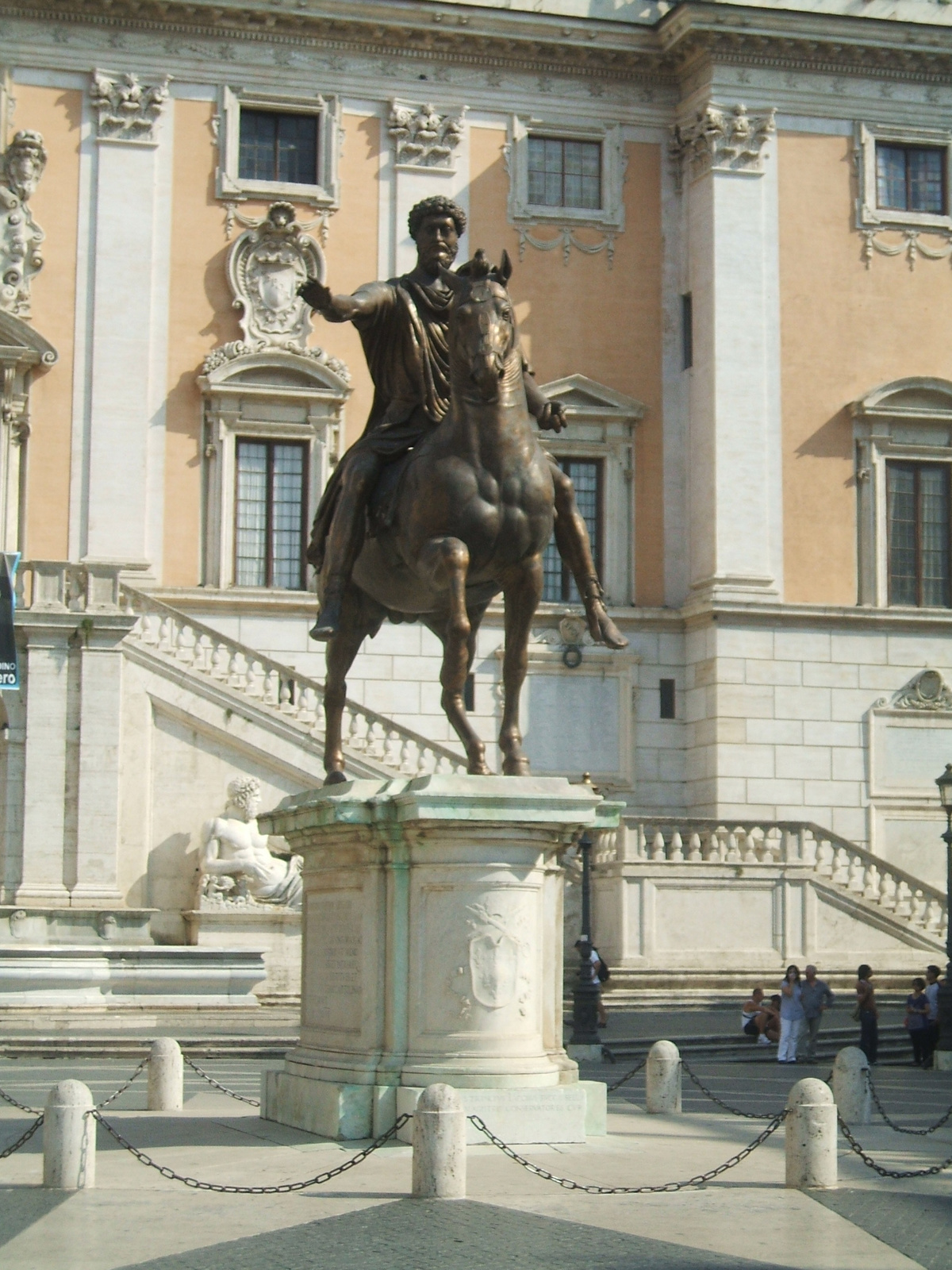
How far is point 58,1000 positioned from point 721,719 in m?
13.7

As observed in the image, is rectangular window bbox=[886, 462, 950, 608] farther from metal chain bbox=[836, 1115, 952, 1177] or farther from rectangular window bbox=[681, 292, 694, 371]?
metal chain bbox=[836, 1115, 952, 1177]

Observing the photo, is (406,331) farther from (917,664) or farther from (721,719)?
(917,664)

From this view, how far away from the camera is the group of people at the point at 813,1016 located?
81.1ft

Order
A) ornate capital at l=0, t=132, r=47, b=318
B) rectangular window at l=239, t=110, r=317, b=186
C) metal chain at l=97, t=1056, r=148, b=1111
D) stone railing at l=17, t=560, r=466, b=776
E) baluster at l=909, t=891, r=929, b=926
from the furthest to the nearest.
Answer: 1. rectangular window at l=239, t=110, r=317, b=186
2. ornate capital at l=0, t=132, r=47, b=318
3. baluster at l=909, t=891, r=929, b=926
4. stone railing at l=17, t=560, r=466, b=776
5. metal chain at l=97, t=1056, r=148, b=1111

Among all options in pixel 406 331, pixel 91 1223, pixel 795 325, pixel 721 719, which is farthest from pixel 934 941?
pixel 91 1223

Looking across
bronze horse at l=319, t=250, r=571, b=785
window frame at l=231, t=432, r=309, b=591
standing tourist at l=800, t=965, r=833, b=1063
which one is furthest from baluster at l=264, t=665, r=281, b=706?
bronze horse at l=319, t=250, r=571, b=785

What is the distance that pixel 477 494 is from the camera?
1319 centimetres

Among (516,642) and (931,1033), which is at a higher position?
(516,642)

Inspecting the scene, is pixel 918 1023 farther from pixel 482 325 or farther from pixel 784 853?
pixel 482 325

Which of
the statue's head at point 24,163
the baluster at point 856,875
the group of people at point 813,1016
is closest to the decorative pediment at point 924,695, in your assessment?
the baluster at point 856,875

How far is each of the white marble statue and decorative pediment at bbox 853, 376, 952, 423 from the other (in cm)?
1416

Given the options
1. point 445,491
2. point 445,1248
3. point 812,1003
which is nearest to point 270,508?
point 812,1003

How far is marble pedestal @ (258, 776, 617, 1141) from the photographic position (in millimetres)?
12523

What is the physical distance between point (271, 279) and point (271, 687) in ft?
27.4
